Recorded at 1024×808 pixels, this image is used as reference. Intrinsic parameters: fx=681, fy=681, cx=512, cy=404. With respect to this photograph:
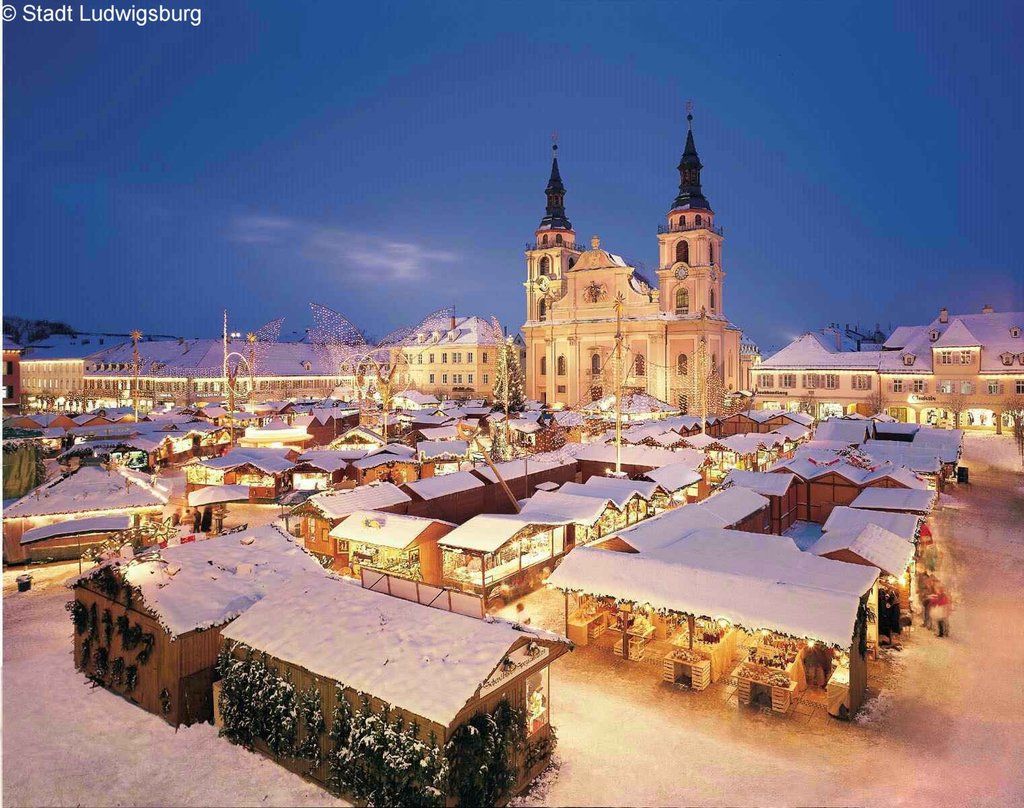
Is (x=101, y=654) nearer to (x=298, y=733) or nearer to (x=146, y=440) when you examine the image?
(x=298, y=733)

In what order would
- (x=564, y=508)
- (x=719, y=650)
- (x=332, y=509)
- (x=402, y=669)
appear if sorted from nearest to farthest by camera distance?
(x=402, y=669)
(x=719, y=650)
(x=332, y=509)
(x=564, y=508)

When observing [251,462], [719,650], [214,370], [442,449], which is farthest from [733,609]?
[214,370]

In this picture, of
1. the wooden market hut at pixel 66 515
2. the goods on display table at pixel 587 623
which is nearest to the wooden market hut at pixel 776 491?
the goods on display table at pixel 587 623

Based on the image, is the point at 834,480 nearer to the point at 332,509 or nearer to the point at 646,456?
the point at 646,456

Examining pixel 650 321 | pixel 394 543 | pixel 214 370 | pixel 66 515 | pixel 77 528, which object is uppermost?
pixel 650 321

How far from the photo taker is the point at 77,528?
20.5 meters

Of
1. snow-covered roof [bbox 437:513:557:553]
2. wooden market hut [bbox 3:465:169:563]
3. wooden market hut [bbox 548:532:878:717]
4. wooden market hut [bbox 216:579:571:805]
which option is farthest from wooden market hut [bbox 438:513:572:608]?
wooden market hut [bbox 3:465:169:563]

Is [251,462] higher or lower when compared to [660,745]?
higher

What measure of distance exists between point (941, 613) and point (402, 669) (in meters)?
12.5

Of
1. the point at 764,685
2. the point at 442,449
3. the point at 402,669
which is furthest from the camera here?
the point at 442,449

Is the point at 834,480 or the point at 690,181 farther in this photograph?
the point at 690,181

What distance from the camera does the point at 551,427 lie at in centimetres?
4472

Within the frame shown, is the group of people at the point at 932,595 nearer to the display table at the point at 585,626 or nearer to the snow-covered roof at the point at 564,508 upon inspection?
the display table at the point at 585,626

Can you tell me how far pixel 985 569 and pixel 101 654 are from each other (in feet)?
71.8
